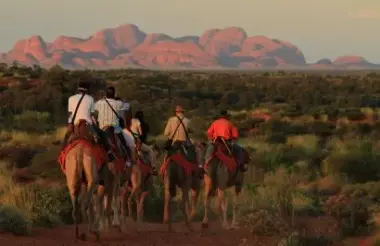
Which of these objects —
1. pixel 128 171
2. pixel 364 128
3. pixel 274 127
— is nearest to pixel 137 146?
pixel 128 171

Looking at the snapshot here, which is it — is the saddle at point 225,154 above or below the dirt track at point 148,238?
above

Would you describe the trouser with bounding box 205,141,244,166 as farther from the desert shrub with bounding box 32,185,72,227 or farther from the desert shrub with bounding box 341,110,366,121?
the desert shrub with bounding box 341,110,366,121

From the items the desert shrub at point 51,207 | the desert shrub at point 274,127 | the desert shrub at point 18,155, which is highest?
the desert shrub at point 51,207

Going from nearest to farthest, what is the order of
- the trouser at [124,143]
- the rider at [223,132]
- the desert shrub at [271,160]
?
1. the trouser at [124,143]
2. the rider at [223,132]
3. the desert shrub at [271,160]

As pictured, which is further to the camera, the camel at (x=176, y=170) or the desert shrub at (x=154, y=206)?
the desert shrub at (x=154, y=206)

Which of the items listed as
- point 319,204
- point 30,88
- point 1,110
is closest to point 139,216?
point 319,204

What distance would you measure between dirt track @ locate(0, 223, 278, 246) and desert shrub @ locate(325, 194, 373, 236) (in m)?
1.90

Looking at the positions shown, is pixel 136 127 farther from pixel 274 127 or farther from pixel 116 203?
pixel 274 127

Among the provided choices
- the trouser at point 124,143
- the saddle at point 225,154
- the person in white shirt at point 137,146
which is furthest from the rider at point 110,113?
the saddle at point 225,154

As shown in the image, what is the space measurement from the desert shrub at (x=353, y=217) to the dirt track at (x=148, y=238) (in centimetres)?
190

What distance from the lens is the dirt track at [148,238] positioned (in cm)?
1312

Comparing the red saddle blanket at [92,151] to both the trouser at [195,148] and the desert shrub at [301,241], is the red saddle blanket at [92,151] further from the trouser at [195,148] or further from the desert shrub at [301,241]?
the desert shrub at [301,241]

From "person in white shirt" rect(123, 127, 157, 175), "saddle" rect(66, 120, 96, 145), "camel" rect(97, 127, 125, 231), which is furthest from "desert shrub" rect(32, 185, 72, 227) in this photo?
"saddle" rect(66, 120, 96, 145)

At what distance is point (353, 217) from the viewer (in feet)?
A: 48.9
